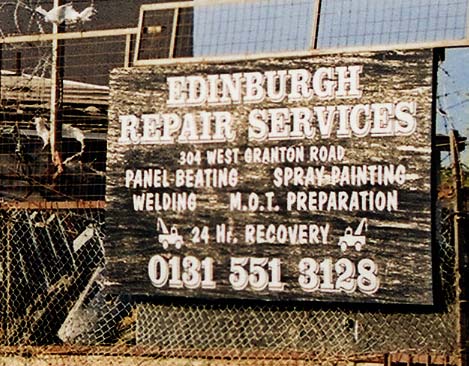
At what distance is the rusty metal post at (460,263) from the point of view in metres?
8.64

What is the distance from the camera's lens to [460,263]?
28.9 feet

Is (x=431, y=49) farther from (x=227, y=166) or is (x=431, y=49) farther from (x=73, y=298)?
(x=73, y=298)

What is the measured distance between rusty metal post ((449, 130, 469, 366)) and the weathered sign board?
0.45 meters

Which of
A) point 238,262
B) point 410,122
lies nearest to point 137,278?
point 238,262

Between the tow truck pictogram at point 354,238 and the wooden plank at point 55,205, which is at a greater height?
the wooden plank at point 55,205

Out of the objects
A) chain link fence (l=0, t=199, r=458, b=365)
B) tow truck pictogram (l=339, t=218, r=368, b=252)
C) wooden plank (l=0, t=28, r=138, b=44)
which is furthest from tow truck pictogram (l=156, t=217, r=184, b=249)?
wooden plank (l=0, t=28, r=138, b=44)

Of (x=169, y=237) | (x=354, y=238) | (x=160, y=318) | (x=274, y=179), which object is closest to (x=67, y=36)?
(x=169, y=237)

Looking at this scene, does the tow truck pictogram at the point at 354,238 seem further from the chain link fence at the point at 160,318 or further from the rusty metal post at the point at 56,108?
the rusty metal post at the point at 56,108

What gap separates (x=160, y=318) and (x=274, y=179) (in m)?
1.74

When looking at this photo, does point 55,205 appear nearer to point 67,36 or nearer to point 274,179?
point 67,36

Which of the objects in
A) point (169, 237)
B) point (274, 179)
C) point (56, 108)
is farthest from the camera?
point (56, 108)

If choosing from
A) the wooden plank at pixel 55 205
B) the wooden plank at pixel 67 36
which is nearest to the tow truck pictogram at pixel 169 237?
the wooden plank at pixel 55 205

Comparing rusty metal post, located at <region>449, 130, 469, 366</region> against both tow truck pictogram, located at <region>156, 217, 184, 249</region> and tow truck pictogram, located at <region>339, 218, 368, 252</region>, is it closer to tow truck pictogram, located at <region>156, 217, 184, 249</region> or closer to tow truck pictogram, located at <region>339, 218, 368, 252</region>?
tow truck pictogram, located at <region>339, 218, 368, 252</region>

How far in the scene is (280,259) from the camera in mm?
9898
